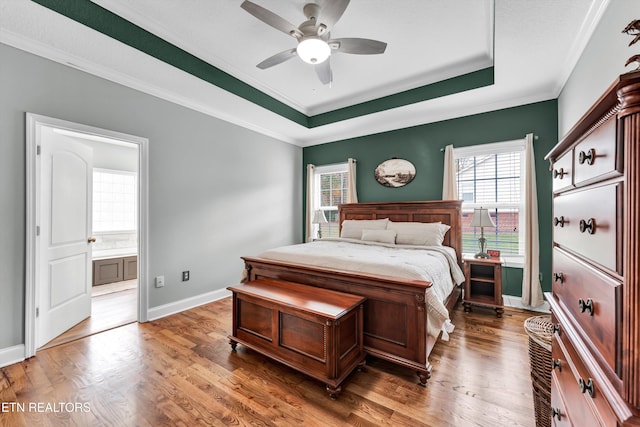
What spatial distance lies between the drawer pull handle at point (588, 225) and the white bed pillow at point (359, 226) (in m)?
3.20

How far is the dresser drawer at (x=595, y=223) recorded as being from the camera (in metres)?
0.63

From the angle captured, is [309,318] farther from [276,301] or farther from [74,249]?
[74,249]

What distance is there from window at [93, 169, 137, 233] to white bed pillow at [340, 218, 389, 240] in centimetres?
437

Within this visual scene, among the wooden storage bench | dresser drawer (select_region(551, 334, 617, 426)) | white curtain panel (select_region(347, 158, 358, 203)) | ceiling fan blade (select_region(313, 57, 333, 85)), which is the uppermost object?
ceiling fan blade (select_region(313, 57, 333, 85))

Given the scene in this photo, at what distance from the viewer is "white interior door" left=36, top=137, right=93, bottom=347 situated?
8.42 feet

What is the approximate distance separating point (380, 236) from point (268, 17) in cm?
278

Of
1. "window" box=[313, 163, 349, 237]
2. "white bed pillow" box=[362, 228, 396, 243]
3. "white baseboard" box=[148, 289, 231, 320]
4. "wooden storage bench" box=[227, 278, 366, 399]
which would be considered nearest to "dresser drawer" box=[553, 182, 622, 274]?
"wooden storage bench" box=[227, 278, 366, 399]

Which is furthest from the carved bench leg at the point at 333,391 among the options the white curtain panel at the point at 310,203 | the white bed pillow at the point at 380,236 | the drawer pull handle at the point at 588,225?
the white curtain panel at the point at 310,203

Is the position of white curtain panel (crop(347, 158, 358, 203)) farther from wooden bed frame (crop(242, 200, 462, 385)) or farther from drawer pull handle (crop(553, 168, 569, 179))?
drawer pull handle (crop(553, 168, 569, 179))

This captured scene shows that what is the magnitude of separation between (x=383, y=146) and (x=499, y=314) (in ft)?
9.68

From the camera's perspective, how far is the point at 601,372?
2.19 ft

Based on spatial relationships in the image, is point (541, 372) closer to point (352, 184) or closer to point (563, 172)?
point (563, 172)

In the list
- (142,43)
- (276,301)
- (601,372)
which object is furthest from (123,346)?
(601,372)

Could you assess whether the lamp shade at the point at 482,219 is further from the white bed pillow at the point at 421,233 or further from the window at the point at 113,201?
→ the window at the point at 113,201
